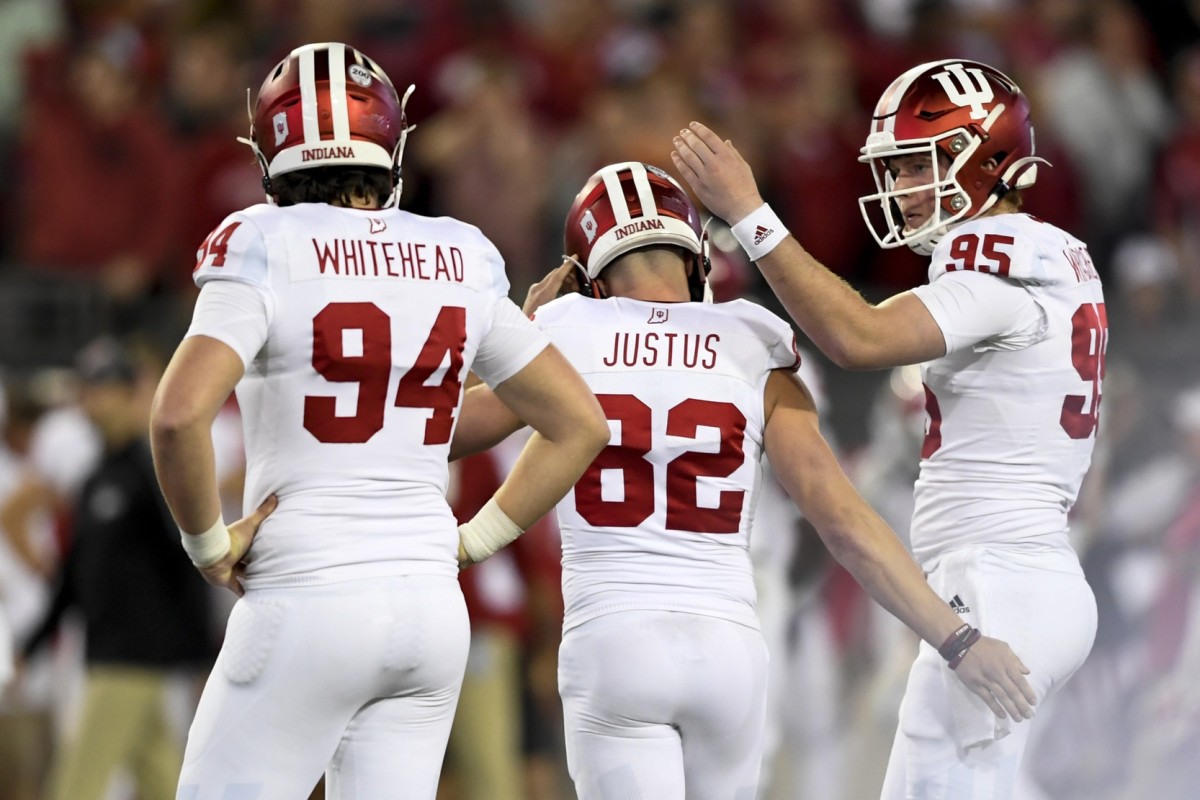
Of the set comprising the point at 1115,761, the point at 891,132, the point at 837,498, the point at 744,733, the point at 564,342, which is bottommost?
the point at 1115,761

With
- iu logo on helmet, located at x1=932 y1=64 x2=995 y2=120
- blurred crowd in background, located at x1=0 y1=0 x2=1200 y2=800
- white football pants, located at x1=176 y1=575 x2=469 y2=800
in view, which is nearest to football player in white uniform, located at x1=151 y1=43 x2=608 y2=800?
white football pants, located at x1=176 y1=575 x2=469 y2=800

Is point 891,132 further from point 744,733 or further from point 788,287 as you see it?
point 744,733

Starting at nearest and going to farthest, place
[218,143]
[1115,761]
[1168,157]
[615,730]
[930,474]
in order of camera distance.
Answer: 1. [615,730]
2. [930,474]
3. [1115,761]
4. [218,143]
5. [1168,157]

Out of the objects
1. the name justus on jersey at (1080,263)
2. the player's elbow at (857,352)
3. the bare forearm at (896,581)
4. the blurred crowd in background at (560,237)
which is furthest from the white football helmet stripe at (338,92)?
the blurred crowd in background at (560,237)

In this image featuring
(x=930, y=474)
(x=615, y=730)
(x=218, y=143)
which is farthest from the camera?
(x=218, y=143)

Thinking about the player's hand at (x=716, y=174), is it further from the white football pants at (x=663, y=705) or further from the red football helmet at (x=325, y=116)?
the white football pants at (x=663, y=705)

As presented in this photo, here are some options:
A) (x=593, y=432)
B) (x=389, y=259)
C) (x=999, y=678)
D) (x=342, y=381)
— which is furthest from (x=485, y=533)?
(x=999, y=678)

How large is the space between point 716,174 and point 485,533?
105 cm

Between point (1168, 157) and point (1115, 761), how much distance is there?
3943 millimetres

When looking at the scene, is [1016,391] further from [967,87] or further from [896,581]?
[967,87]

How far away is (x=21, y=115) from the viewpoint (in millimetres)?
10906

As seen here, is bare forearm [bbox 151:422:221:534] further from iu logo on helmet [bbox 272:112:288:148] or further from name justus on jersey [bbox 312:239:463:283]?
iu logo on helmet [bbox 272:112:288:148]

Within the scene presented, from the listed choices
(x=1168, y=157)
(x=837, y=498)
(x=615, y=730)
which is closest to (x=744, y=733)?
(x=615, y=730)

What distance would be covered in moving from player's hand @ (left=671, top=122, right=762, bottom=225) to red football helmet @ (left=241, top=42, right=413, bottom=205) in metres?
0.77
